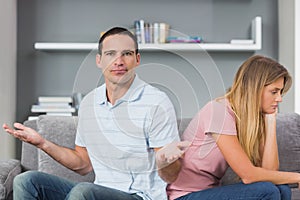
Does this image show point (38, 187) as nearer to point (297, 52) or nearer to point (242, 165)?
Result: point (242, 165)

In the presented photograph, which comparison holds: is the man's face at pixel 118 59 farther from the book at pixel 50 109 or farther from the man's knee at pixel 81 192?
the book at pixel 50 109

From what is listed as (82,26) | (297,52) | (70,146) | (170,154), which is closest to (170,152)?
(170,154)

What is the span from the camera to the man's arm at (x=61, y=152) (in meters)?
1.98

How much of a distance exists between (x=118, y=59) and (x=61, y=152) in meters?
0.50

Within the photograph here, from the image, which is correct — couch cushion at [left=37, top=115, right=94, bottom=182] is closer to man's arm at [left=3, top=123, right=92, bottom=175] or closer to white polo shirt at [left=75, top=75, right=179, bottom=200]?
man's arm at [left=3, top=123, right=92, bottom=175]

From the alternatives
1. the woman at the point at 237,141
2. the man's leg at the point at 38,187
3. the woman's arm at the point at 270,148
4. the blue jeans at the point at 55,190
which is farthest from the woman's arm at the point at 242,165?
the man's leg at the point at 38,187

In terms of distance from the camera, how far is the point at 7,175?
233 cm

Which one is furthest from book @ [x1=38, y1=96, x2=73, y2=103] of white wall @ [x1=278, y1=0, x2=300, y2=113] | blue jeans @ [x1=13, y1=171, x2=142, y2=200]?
blue jeans @ [x1=13, y1=171, x2=142, y2=200]

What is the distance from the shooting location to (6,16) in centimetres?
389

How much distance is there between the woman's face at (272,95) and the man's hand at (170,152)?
43 centimetres

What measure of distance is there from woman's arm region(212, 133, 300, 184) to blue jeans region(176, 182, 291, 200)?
0.04 metres

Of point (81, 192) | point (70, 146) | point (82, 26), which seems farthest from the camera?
point (82, 26)

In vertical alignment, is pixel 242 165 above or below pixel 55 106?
below

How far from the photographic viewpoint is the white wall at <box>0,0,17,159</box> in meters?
3.81
